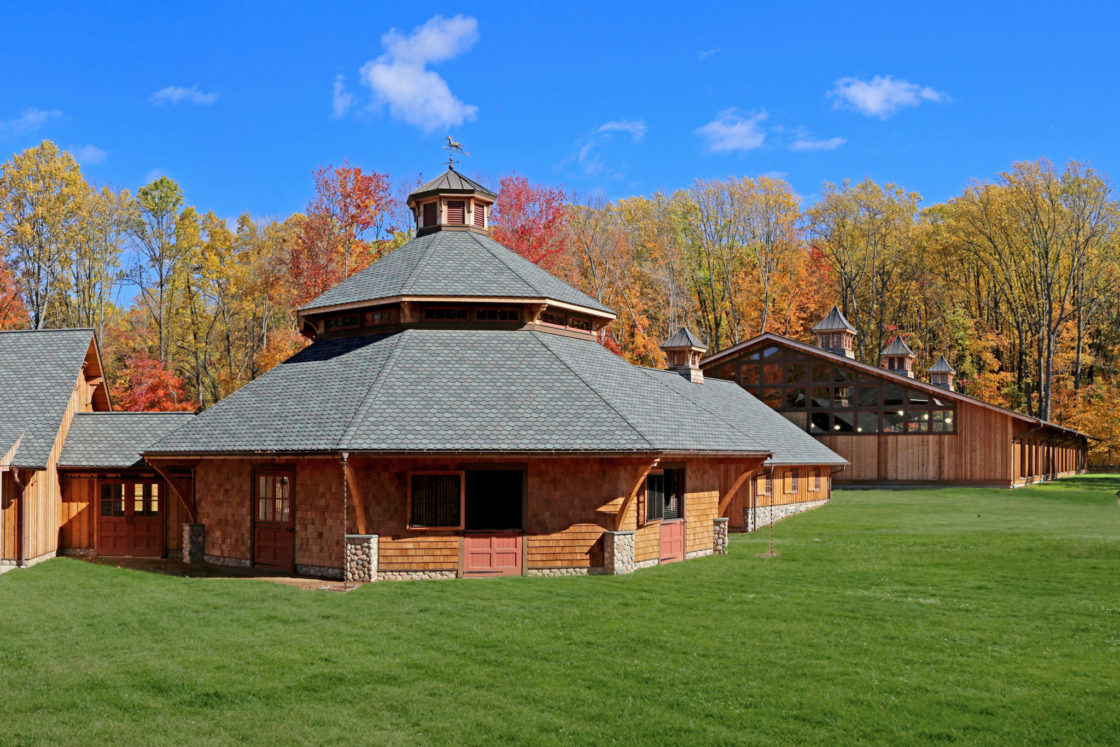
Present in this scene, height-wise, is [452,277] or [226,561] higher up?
[452,277]

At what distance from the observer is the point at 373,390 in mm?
19078

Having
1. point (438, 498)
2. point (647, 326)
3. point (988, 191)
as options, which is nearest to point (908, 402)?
point (647, 326)

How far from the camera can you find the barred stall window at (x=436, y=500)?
706 inches

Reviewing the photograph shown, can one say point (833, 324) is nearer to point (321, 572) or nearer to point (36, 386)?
point (321, 572)

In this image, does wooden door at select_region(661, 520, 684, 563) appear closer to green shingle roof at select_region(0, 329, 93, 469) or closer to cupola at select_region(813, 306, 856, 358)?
green shingle roof at select_region(0, 329, 93, 469)

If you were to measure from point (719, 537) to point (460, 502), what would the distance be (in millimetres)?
6872

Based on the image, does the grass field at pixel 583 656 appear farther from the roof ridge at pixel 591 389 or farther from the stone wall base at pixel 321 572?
the roof ridge at pixel 591 389

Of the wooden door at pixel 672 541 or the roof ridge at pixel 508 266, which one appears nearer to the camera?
the wooden door at pixel 672 541

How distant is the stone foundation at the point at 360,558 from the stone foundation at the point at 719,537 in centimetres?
826

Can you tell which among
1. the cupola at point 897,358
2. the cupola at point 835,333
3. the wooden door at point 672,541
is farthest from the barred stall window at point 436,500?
the cupola at point 897,358

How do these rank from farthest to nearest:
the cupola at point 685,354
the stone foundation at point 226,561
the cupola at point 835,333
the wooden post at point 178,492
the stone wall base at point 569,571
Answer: the cupola at point 835,333
the cupola at point 685,354
the wooden post at point 178,492
the stone foundation at point 226,561
the stone wall base at point 569,571

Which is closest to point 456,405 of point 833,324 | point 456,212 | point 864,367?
point 456,212

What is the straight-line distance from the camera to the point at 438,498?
18.0 meters

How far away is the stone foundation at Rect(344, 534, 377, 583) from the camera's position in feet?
57.2
